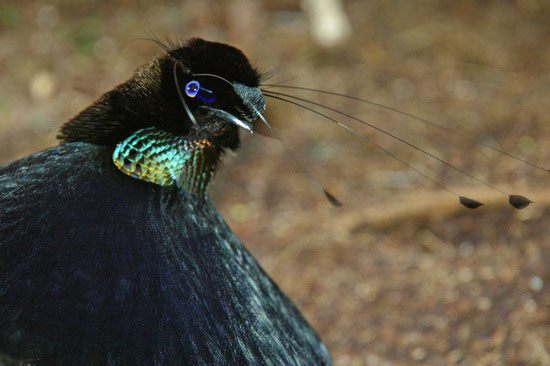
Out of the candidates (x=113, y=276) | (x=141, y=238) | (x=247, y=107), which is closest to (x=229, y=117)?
(x=247, y=107)

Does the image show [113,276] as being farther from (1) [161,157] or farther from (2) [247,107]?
(2) [247,107]

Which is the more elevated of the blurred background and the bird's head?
the bird's head

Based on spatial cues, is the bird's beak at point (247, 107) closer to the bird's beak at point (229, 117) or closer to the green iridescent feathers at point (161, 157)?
the bird's beak at point (229, 117)

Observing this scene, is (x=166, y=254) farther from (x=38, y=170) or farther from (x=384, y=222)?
(x=384, y=222)

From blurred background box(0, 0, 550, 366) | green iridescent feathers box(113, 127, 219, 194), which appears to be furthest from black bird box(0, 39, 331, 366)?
blurred background box(0, 0, 550, 366)

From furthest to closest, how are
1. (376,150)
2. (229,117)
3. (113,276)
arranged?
(376,150)
(229,117)
(113,276)

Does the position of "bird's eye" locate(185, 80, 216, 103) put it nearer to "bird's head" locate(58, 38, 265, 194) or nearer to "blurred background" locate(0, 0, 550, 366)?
"bird's head" locate(58, 38, 265, 194)

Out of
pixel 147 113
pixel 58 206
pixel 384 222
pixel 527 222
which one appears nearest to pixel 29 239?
pixel 58 206
